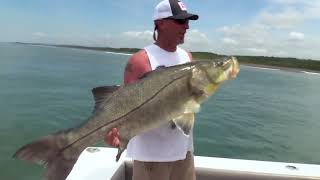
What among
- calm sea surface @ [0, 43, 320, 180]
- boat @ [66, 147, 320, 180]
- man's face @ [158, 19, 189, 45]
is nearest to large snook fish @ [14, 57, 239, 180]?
man's face @ [158, 19, 189, 45]

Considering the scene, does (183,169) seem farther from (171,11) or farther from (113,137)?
(171,11)

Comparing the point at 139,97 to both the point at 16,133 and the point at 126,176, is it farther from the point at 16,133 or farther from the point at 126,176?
the point at 16,133

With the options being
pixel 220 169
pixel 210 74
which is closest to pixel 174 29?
pixel 210 74

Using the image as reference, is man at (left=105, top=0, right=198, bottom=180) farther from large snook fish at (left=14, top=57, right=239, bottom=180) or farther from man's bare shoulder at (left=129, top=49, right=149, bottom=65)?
large snook fish at (left=14, top=57, right=239, bottom=180)

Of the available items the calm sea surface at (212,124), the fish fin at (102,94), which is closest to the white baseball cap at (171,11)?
the fish fin at (102,94)

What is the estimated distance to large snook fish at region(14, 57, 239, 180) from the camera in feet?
9.18

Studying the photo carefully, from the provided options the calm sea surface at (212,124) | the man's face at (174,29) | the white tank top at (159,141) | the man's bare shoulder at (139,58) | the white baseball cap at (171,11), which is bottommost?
the calm sea surface at (212,124)

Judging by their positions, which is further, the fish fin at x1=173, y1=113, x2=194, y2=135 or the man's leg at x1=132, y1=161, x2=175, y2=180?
the man's leg at x1=132, y1=161, x2=175, y2=180

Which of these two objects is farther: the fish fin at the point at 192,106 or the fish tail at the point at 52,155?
the fish fin at the point at 192,106

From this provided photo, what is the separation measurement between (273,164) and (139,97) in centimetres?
263

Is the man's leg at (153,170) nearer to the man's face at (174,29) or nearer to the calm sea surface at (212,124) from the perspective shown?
the man's face at (174,29)

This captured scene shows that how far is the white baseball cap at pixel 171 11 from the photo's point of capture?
333 cm

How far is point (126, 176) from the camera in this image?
4.86 m

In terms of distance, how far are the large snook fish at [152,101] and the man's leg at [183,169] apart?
27.0 inches
